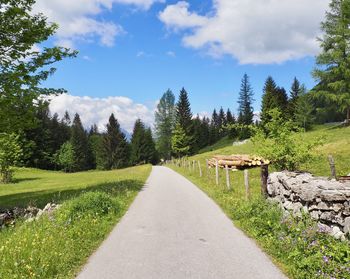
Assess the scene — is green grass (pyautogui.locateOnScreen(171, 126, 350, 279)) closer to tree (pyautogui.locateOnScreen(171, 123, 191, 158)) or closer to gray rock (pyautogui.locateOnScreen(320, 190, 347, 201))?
gray rock (pyautogui.locateOnScreen(320, 190, 347, 201))

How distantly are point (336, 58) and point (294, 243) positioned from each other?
41983 millimetres

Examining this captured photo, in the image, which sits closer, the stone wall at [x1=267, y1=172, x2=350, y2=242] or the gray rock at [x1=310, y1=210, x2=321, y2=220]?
the stone wall at [x1=267, y1=172, x2=350, y2=242]

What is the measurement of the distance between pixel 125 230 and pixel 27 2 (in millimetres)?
13687

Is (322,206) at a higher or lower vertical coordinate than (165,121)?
lower

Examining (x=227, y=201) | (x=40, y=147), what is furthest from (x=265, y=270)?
(x=40, y=147)

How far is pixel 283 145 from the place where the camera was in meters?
14.0

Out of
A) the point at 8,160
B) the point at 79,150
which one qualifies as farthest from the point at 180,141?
the point at 79,150

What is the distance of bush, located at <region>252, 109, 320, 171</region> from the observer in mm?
13938

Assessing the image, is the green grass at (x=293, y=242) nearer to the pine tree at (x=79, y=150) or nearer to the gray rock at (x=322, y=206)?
the gray rock at (x=322, y=206)

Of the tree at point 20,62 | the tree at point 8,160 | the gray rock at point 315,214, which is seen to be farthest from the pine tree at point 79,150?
the gray rock at point 315,214

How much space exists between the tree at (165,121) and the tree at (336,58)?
48317 millimetres

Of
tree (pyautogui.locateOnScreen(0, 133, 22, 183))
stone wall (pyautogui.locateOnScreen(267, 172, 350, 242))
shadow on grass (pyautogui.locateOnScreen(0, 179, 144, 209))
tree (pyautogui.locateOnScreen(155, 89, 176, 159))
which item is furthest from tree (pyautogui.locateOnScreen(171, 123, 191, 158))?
stone wall (pyautogui.locateOnScreen(267, 172, 350, 242))

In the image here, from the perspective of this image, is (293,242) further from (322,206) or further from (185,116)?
(185,116)

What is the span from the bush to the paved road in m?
3.77
